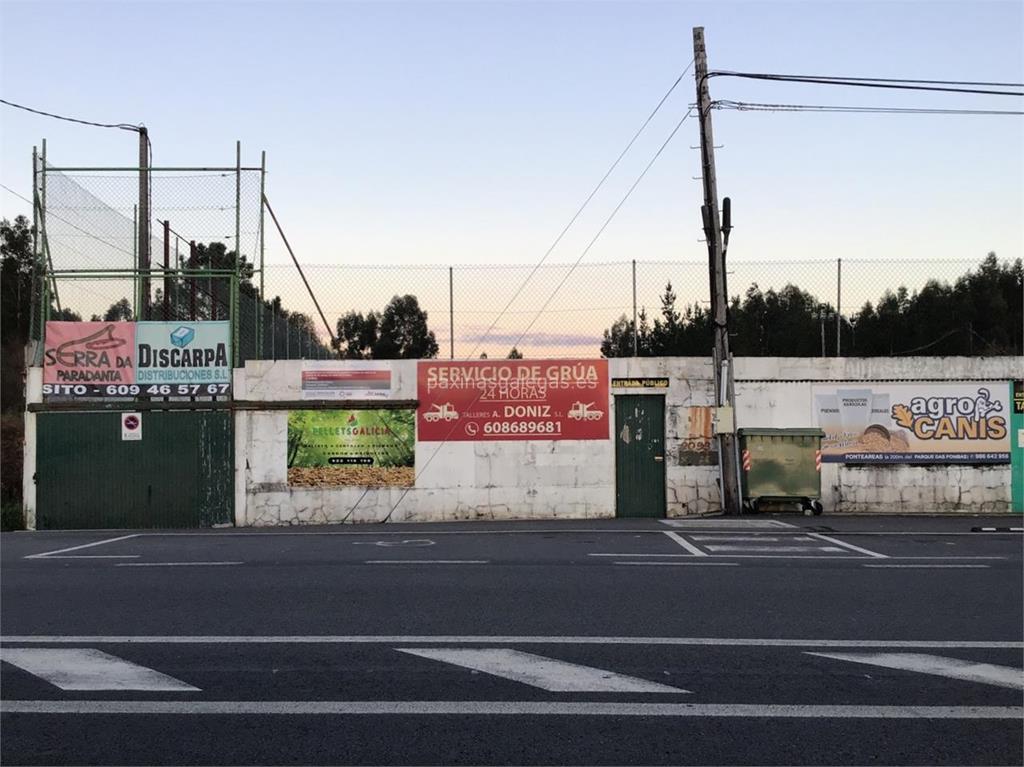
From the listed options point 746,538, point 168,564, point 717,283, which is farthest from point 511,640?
point 717,283

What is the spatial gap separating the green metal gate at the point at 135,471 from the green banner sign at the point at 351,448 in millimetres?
1315

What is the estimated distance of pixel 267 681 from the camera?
6.03 meters

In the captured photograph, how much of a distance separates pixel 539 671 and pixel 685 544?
7237 millimetres

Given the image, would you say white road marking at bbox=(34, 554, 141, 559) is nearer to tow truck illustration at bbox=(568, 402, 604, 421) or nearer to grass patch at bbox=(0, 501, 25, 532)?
grass patch at bbox=(0, 501, 25, 532)

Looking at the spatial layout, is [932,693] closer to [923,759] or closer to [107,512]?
[923,759]

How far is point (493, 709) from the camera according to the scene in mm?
5445

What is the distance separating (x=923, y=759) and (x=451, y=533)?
1089 cm

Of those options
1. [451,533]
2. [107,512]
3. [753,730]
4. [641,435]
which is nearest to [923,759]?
[753,730]

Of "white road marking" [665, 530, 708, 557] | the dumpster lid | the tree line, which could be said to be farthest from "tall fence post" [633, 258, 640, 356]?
"white road marking" [665, 530, 708, 557]

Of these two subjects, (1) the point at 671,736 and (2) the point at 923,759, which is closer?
(2) the point at 923,759

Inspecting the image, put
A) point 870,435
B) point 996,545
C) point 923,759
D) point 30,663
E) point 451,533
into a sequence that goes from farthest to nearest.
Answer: point 870,435
point 451,533
point 996,545
point 30,663
point 923,759

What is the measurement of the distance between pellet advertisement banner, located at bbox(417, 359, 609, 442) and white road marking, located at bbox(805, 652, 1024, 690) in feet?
37.8

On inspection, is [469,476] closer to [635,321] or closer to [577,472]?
[577,472]

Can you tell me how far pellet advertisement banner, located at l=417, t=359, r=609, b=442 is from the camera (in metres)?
18.1
